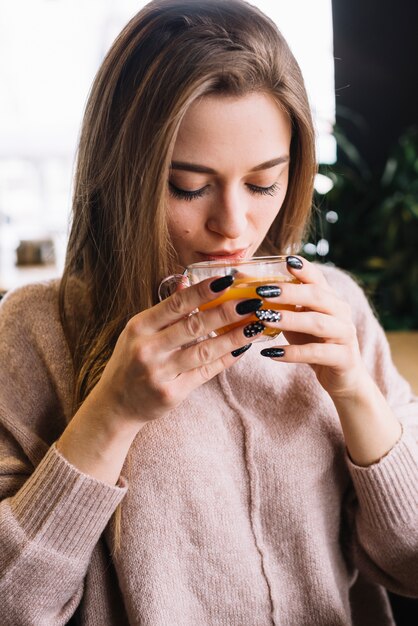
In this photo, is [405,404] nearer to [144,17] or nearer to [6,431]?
[6,431]

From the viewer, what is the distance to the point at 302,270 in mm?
981

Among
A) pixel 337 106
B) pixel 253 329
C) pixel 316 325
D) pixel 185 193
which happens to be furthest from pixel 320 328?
pixel 337 106

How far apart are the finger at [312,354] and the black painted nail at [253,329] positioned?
0.06 m

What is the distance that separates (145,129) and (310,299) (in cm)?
39

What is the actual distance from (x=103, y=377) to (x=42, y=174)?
160 inches

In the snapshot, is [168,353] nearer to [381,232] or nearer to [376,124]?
[381,232]

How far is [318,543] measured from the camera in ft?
4.08

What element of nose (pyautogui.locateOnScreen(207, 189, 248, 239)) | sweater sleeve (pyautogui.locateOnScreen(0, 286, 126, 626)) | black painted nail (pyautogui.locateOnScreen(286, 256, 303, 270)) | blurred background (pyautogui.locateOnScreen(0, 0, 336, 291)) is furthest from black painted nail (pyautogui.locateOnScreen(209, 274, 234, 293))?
blurred background (pyautogui.locateOnScreen(0, 0, 336, 291))

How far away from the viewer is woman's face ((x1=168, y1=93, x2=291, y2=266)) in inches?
42.3

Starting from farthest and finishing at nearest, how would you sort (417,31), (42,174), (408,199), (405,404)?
(42,174) → (417,31) → (408,199) → (405,404)

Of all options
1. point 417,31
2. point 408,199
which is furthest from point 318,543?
point 417,31

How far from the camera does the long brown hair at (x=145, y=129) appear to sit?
3.54 feet

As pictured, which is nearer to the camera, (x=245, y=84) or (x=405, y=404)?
(x=245, y=84)

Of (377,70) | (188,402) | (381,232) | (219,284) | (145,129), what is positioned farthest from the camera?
(377,70)
